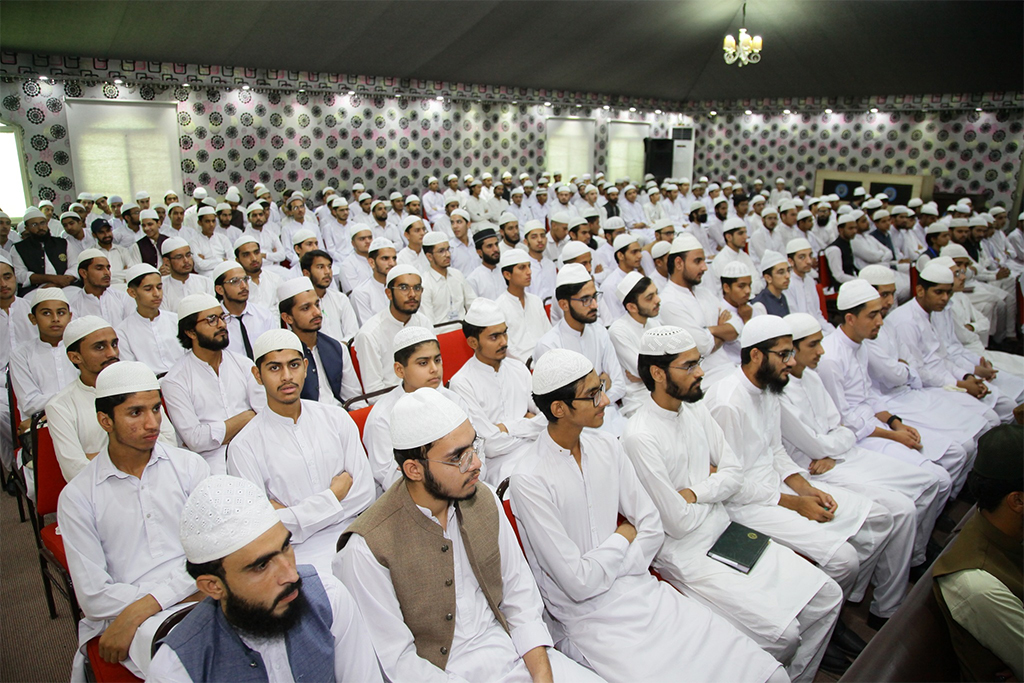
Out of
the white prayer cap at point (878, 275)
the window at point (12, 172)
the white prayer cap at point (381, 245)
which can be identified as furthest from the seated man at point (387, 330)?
the window at point (12, 172)

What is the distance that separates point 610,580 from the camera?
2176 millimetres

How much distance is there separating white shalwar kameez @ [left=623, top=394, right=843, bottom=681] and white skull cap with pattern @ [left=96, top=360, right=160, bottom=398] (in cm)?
191

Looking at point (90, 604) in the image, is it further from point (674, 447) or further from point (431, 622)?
point (674, 447)

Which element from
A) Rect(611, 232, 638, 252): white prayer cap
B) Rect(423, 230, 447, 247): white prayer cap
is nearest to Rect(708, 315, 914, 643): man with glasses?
Rect(611, 232, 638, 252): white prayer cap

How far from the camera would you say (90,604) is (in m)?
2.04

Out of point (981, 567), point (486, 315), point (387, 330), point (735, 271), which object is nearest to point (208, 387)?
point (387, 330)

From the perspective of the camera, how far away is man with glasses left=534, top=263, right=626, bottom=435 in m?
4.01

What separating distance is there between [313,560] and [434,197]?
1161cm

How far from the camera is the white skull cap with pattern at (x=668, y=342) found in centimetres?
266

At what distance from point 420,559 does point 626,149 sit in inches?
720

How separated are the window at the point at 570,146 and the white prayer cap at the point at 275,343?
15.0 meters

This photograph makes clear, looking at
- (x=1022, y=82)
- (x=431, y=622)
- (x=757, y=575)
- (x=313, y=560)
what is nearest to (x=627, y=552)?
(x=757, y=575)

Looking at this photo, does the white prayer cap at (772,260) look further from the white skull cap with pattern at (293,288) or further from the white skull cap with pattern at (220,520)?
the white skull cap with pattern at (220,520)

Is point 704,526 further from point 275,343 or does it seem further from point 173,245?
point 173,245
